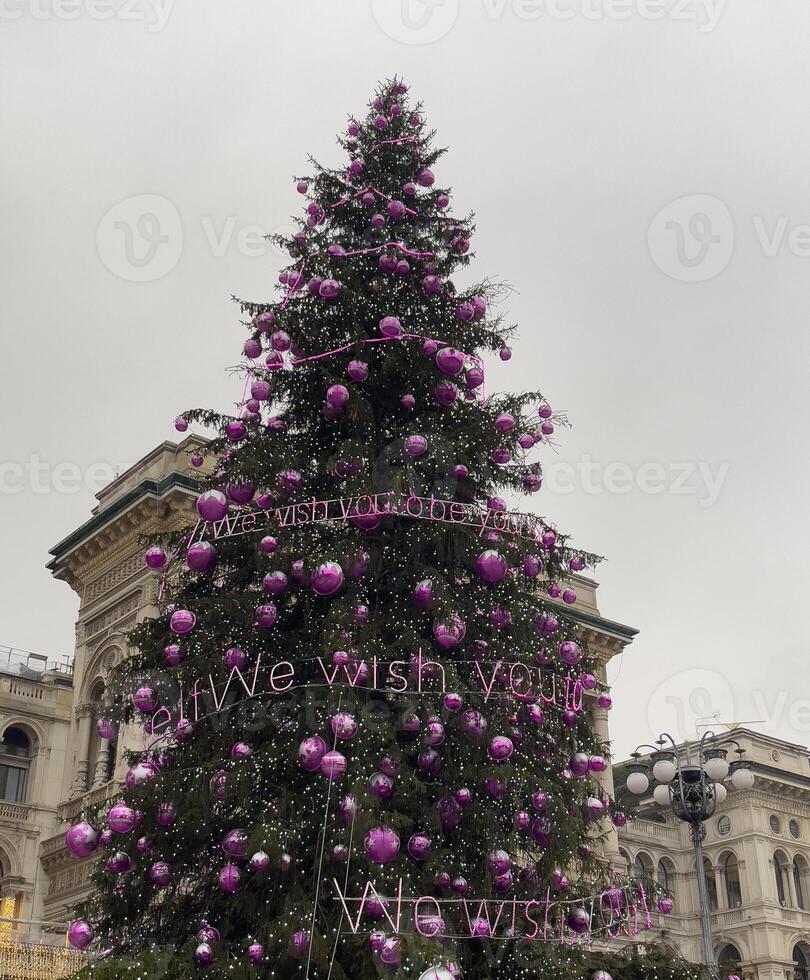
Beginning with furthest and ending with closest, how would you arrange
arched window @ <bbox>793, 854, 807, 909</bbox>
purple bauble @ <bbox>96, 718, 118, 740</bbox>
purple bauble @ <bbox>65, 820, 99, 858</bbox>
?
arched window @ <bbox>793, 854, 807, 909</bbox> < purple bauble @ <bbox>96, 718, 118, 740</bbox> < purple bauble @ <bbox>65, 820, 99, 858</bbox>

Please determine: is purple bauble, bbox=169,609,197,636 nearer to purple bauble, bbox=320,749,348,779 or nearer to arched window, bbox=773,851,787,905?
purple bauble, bbox=320,749,348,779

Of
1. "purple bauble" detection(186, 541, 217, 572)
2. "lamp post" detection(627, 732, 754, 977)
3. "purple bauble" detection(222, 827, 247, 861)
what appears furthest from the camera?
"lamp post" detection(627, 732, 754, 977)

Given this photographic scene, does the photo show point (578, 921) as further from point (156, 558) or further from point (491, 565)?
point (156, 558)

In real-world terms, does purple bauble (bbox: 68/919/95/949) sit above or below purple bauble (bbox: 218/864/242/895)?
below

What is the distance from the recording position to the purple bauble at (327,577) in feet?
36.6

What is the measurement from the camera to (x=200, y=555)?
476 inches

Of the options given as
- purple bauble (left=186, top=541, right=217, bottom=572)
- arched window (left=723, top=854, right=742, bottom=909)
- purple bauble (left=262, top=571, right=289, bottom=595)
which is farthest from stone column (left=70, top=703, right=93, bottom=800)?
arched window (left=723, top=854, right=742, bottom=909)

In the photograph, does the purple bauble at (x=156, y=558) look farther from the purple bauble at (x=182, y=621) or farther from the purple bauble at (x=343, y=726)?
the purple bauble at (x=343, y=726)

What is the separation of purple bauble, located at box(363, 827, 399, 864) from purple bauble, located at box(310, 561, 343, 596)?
2.28m

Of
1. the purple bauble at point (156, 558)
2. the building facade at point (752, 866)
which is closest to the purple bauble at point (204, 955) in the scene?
the purple bauble at point (156, 558)

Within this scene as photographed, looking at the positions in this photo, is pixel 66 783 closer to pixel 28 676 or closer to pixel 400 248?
pixel 28 676

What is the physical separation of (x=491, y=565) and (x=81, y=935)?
17.0ft

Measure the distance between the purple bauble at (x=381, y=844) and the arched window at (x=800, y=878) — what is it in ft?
113

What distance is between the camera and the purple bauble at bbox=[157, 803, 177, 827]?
1101 cm
